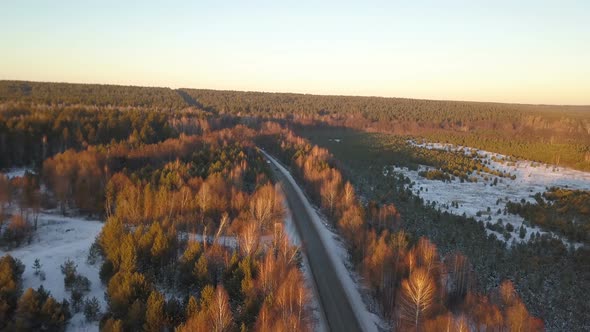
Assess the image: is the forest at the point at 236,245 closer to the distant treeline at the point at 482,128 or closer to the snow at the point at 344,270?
the snow at the point at 344,270

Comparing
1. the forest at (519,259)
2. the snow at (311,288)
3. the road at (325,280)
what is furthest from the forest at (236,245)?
the road at (325,280)

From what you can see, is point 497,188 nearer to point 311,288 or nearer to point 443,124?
point 311,288

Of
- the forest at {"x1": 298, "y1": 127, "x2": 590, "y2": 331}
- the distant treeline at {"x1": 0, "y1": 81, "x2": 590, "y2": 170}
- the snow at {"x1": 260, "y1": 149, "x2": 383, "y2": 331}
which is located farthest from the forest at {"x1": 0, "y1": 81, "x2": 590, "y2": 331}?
the distant treeline at {"x1": 0, "y1": 81, "x2": 590, "y2": 170}

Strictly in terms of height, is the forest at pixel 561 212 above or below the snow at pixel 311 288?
above

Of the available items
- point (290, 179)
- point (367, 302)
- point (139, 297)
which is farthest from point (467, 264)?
point (290, 179)

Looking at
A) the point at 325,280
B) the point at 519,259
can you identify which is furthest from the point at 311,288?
the point at 519,259

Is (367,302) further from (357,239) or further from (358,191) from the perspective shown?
(358,191)

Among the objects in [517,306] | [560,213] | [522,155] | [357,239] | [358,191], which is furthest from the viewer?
[522,155]
